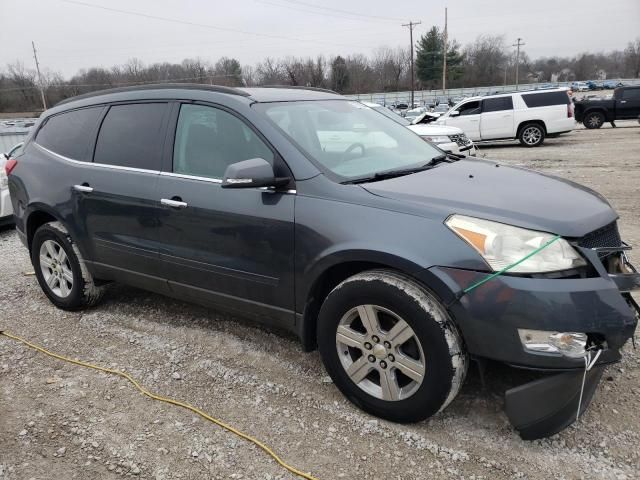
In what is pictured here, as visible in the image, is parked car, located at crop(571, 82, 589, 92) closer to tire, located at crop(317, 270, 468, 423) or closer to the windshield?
the windshield

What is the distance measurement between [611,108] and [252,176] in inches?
916

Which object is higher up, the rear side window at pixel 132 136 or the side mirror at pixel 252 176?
the rear side window at pixel 132 136

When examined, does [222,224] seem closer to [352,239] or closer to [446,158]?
[352,239]

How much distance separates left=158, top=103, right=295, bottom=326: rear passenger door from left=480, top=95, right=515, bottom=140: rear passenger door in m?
15.6

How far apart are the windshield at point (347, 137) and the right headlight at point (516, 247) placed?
2.76 feet

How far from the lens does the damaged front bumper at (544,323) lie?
2197 mm

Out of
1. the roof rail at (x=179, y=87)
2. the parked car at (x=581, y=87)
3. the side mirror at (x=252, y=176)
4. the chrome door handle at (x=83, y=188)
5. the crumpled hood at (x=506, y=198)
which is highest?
the parked car at (x=581, y=87)

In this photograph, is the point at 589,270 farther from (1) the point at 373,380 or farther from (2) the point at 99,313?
(2) the point at 99,313

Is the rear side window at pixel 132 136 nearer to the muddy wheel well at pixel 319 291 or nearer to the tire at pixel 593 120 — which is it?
the muddy wheel well at pixel 319 291

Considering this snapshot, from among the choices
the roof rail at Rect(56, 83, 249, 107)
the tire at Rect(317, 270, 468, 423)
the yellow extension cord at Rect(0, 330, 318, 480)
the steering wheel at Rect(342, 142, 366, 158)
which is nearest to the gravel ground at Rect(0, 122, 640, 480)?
the yellow extension cord at Rect(0, 330, 318, 480)

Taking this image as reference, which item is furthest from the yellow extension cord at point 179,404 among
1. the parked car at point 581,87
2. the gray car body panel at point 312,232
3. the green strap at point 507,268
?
the parked car at point 581,87

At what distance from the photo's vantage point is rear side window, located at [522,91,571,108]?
16531mm

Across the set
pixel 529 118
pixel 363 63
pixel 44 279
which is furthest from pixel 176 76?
pixel 44 279

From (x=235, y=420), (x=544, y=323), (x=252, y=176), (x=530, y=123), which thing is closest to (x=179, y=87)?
(x=252, y=176)
